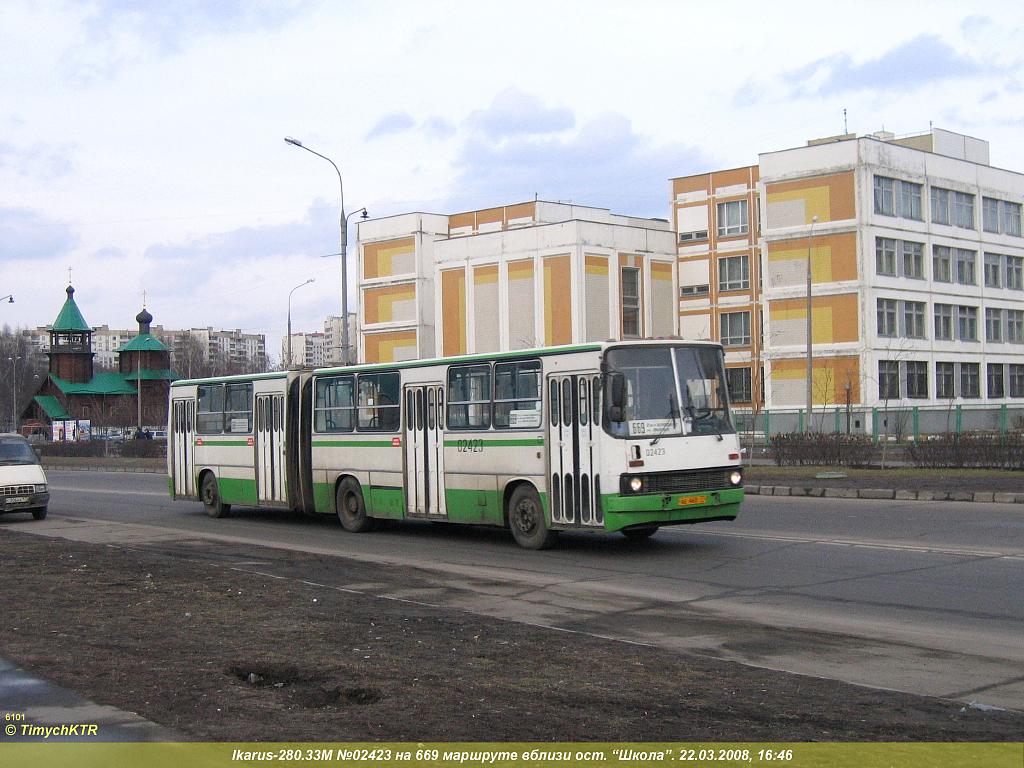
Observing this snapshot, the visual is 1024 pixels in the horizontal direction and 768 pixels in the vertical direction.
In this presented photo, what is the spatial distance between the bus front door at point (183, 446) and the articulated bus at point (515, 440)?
9.01 feet

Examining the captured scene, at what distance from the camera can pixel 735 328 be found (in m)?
78.9

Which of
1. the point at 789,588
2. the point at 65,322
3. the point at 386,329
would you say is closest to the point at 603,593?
the point at 789,588

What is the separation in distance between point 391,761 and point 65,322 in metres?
122

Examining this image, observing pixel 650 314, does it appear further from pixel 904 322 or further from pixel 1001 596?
pixel 1001 596

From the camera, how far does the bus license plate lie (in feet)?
49.0

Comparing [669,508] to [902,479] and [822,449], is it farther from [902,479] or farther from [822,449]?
[822,449]

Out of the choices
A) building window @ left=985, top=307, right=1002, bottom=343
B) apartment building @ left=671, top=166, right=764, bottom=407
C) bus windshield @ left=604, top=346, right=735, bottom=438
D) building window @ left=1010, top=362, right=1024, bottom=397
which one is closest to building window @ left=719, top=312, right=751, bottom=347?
apartment building @ left=671, top=166, right=764, bottom=407

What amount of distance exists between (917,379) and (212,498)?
162ft

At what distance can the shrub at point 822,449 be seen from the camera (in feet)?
103

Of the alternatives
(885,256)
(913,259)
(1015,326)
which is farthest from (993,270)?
(885,256)

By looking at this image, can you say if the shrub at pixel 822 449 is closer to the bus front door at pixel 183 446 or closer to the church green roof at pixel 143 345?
the bus front door at pixel 183 446

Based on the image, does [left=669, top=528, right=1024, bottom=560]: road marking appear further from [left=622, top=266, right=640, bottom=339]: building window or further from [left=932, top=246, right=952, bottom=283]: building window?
[left=622, top=266, right=640, bottom=339]: building window

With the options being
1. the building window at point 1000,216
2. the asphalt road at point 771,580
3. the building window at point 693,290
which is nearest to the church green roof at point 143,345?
the building window at point 693,290

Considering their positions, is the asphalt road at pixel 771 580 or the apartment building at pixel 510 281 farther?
the apartment building at pixel 510 281
